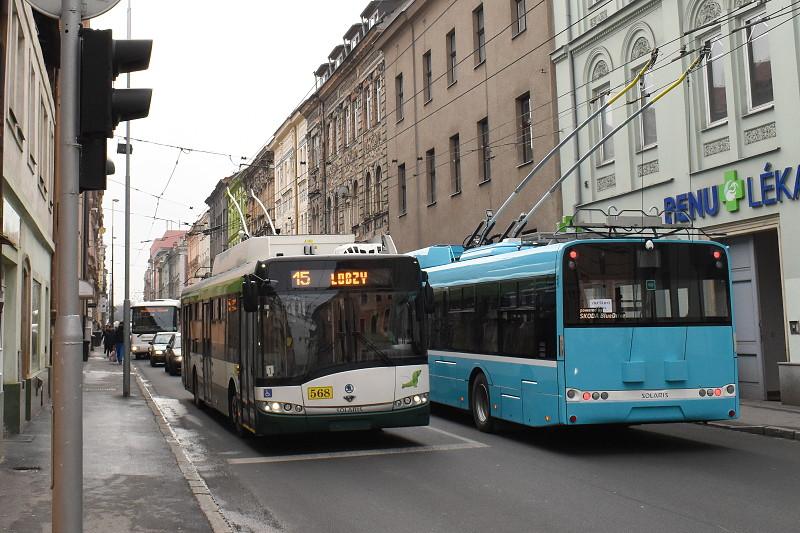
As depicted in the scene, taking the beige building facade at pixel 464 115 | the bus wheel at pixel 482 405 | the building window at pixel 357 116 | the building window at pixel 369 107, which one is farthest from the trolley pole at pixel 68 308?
the building window at pixel 357 116

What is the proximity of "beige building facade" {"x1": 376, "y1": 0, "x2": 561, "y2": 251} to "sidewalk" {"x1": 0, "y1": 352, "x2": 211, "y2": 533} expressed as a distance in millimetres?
13801

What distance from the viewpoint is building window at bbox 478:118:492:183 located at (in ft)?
92.3

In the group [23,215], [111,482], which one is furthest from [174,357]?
[111,482]

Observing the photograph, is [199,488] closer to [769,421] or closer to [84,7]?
[84,7]

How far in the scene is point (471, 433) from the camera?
45.6 ft

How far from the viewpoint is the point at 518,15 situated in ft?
86.1

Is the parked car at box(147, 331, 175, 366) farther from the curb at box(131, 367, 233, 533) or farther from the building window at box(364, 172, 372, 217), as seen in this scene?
the curb at box(131, 367, 233, 533)

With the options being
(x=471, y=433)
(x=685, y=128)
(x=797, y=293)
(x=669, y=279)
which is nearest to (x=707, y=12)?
(x=685, y=128)

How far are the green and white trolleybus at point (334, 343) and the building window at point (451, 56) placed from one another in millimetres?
19269

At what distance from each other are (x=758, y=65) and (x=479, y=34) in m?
12.8

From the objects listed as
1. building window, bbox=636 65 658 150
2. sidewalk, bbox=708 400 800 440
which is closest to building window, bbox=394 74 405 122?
building window, bbox=636 65 658 150

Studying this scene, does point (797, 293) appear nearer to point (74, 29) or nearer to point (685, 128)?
point (685, 128)

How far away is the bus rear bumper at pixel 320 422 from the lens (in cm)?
1170

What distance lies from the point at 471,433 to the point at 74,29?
33.1ft
